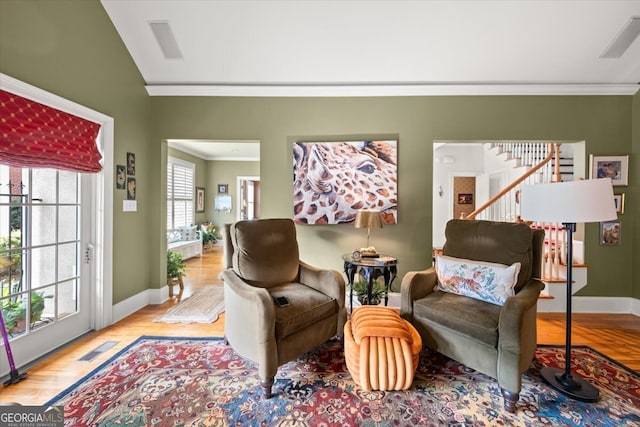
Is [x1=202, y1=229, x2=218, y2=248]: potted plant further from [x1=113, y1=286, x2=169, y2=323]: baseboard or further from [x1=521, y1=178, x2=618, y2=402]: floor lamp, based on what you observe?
[x1=521, y1=178, x2=618, y2=402]: floor lamp

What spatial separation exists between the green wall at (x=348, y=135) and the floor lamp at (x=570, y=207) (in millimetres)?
1507

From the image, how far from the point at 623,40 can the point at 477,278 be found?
2.94 meters

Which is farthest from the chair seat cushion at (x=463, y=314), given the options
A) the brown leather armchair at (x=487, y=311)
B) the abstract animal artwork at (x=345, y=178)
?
the abstract animal artwork at (x=345, y=178)

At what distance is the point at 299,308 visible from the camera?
1997mm

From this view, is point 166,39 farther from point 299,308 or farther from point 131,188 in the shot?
point 299,308

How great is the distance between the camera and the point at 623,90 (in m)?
3.18

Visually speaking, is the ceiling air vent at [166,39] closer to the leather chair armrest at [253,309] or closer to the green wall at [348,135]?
the green wall at [348,135]

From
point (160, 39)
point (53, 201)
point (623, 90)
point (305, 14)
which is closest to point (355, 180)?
point (305, 14)

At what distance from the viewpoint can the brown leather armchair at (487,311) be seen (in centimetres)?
168

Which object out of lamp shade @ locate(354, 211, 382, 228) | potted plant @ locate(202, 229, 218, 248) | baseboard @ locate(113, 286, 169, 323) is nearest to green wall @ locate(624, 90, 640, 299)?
lamp shade @ locate(354, 211, 382, 228)

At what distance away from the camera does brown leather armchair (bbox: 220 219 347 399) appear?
179 centimetres

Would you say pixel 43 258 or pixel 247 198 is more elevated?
pixel 247 198

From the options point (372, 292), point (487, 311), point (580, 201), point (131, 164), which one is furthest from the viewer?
point (131, 164)

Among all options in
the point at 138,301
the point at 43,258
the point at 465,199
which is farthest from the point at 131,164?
the point at 465,199
